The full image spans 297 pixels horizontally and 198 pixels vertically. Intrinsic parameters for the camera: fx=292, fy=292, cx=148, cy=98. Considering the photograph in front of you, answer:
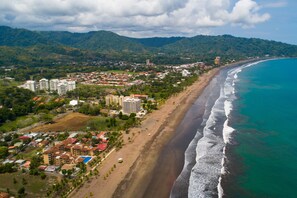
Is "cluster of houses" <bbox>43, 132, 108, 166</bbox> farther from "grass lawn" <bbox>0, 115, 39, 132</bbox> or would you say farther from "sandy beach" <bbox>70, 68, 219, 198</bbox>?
"grass lawn" <bbox>0, 115, 39, 132</bbox>

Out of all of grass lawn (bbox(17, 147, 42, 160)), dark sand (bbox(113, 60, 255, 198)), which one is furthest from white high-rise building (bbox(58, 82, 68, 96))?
A: grass lawn (bbox(17, 147, 42, 160))

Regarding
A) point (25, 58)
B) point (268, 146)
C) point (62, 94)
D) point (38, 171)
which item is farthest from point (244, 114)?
point (25, 58)

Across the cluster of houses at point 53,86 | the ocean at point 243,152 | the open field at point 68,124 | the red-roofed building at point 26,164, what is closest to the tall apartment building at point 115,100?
the open field at point 68,124

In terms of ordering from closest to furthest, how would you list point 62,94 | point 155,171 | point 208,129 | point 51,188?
1. point 51,188
2. point 155,171
3. point 208,129
4. point 62,94

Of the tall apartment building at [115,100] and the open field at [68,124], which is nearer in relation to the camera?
the open field at [68,124]

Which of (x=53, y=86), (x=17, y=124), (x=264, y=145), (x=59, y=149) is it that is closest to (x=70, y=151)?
(x=59, y=149)

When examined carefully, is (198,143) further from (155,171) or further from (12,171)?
(12,171)

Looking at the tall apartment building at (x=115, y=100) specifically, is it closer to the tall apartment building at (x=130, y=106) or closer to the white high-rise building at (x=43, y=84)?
the tall apartment building at (x=130, y=106)
